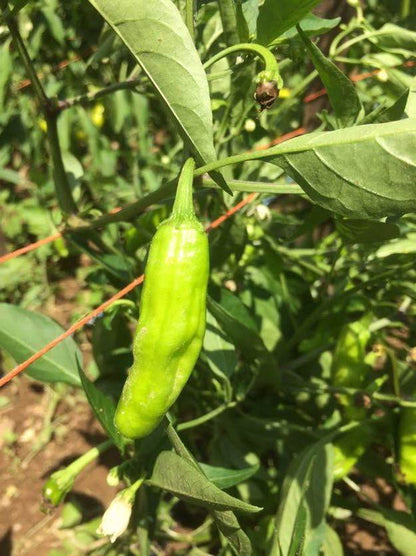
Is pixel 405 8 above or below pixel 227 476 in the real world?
above

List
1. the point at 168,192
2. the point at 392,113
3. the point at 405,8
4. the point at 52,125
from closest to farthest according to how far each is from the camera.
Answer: the point at 392,113 < the point at 168,192 < the point at 52,125 < the point at 405,8

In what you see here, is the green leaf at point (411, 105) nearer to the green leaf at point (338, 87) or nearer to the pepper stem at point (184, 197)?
the green leaf at point (338, 87)

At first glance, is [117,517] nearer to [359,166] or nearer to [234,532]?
[234,532]

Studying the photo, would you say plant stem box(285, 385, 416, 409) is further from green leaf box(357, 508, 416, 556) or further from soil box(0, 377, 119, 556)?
soil box(0, 377, 119, 556)

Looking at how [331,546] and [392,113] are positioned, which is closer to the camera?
[392,113]

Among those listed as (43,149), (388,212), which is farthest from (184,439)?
(43,149)

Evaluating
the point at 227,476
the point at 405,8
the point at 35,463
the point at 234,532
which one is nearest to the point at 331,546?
the point at 227,476

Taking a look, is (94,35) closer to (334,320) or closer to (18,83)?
(18,83)

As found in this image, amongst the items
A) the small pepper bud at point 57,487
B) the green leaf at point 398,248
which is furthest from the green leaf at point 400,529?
the small pepper bud at point 57,487
